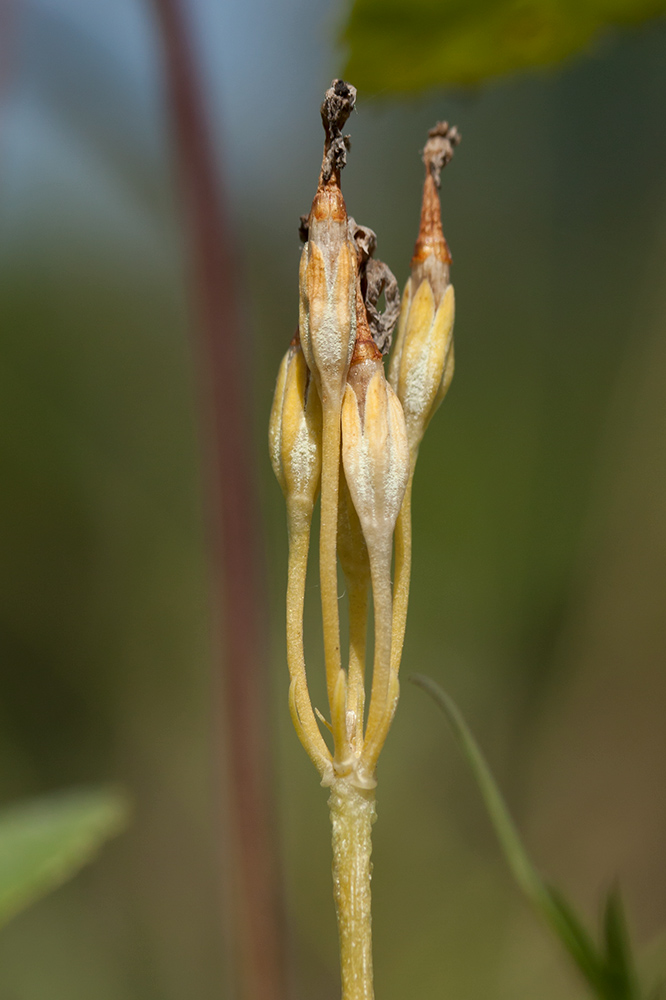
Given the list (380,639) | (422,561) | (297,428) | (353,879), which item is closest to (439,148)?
(297,428)

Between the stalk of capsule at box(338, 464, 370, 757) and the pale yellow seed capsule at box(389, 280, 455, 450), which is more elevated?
the pale yellow seed capsule at box(389, 280, 455, 450)

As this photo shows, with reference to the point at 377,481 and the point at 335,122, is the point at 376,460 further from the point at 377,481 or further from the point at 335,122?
the point at 335,122

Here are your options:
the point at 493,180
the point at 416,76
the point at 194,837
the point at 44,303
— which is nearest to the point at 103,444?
the point at 44,303

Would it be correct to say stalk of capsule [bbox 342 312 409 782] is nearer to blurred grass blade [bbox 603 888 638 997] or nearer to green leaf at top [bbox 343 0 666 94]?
blurred grass blade [bbox 603 888 638 997]

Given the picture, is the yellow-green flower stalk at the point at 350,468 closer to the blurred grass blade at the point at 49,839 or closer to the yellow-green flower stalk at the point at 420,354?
the yellow-green flower stalk at the point at 420,354

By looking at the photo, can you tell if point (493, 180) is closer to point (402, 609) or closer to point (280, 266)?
point (280, 266)

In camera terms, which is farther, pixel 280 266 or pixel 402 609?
pixel 280 266

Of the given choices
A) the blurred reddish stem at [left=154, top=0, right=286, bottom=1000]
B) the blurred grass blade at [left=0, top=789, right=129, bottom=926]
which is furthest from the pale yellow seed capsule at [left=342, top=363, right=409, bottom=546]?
the blurred reddish stem at [left=154, top=0, right=286, bottom=1000]
